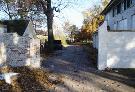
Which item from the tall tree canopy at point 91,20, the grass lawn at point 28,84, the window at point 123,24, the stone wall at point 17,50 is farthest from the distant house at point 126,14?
the tall tree canopy at point 91,20

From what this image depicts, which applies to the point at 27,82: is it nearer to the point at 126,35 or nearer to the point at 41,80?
the point at 41,80

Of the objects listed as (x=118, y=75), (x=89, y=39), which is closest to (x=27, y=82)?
(x=118, y=75)

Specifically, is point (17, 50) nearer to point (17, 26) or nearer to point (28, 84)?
point (28, 84)

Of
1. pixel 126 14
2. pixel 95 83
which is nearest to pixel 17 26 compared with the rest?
pixel 126 14

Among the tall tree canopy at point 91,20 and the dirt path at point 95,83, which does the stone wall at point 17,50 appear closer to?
the dirt path at point 95,83

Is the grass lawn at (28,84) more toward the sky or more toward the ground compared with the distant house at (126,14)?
more toward the ground

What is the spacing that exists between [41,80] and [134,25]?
1250 centimetres

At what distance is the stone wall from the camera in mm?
16828

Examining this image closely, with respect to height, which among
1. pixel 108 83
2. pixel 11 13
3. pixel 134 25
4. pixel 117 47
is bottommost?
pixel 108 83

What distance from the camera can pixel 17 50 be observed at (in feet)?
55.7

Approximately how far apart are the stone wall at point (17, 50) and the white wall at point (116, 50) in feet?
13.2

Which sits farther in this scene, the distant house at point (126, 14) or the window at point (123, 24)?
the window at point (123, 24)

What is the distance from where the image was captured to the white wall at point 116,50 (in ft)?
55.7

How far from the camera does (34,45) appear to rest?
17.4 meters
